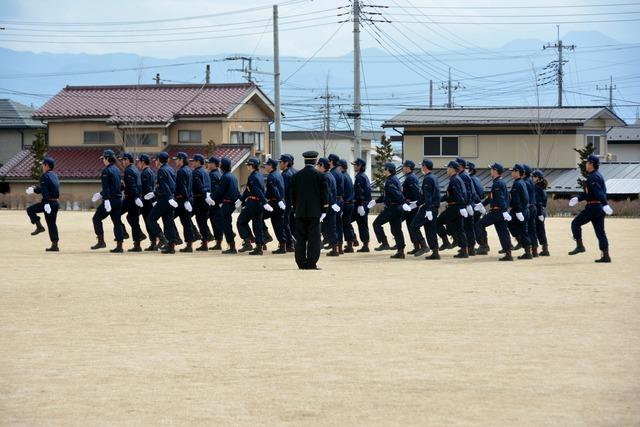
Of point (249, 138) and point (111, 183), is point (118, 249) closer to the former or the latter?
point (111, 183)

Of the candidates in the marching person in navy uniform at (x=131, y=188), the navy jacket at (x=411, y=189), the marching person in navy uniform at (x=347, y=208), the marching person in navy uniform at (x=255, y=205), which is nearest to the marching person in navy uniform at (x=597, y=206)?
the navy jacket at (x=411, y=189)

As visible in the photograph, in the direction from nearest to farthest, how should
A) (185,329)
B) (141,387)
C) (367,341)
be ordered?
(141,387)
(367,341)
(185,329)

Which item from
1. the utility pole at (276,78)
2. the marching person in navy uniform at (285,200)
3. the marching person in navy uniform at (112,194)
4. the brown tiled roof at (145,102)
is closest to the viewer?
the marching person in navy uniform at (112,194)

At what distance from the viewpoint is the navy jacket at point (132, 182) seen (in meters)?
23.0

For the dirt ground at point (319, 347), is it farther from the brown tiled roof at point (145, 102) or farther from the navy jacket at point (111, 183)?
the brown tiled roof at point (145, 102)

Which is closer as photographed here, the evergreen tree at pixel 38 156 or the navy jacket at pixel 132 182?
the navy jacket at pixel 132 182

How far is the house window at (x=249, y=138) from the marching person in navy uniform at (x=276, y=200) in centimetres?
3711

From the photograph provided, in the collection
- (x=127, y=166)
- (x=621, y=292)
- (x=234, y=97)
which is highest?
(x=234, y=97)

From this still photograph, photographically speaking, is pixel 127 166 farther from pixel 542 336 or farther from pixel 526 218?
pixel 542 336

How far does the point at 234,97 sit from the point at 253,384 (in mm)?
52414

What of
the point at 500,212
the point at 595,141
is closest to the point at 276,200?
the point at 500,212

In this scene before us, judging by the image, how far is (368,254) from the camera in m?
23.1

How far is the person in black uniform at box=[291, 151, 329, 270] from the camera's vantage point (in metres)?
18.6

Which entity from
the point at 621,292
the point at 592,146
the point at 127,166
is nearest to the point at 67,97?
the point at 592,146
